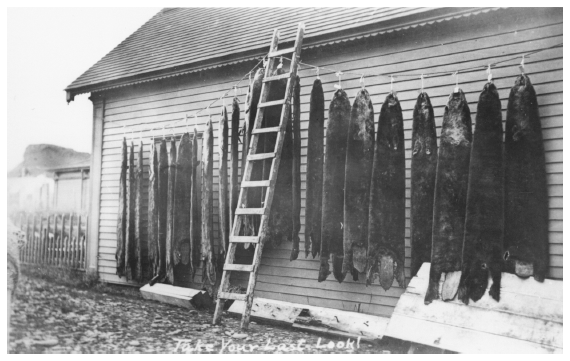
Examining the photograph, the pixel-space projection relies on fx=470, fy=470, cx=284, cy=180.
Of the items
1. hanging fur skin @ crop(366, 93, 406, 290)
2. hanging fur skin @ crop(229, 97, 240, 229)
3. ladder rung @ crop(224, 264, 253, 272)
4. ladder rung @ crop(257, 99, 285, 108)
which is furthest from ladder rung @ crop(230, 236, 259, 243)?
ladder rung @ crop(257, 99, 285, 108)

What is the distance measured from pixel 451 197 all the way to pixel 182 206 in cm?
360

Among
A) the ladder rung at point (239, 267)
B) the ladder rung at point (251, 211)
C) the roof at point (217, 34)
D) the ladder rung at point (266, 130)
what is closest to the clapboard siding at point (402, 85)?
the roof at point (217, 34)

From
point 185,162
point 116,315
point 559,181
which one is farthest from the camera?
point 185,162

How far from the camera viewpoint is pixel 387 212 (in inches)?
187

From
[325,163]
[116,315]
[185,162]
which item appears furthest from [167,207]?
[325,163]

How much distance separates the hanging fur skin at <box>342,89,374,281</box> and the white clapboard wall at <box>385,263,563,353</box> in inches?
30.1

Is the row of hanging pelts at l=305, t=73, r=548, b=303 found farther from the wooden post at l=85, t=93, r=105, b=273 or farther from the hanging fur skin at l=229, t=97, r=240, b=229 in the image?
the wooden post at l=85, t=93, r=105, b=273

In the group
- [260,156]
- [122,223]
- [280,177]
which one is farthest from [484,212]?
[122,223]

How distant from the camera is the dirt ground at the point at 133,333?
4.25 meters

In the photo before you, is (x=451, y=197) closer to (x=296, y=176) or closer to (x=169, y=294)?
(x=296, y=176)

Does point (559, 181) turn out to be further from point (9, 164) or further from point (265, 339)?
point (9, 164)

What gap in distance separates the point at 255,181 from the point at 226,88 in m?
2.20

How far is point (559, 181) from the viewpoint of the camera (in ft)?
14.4
